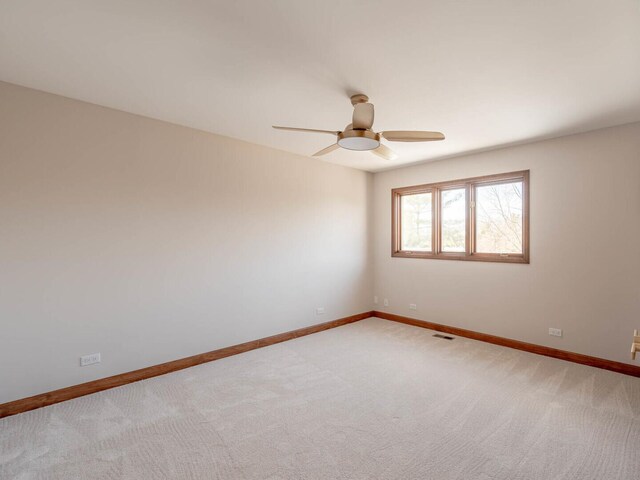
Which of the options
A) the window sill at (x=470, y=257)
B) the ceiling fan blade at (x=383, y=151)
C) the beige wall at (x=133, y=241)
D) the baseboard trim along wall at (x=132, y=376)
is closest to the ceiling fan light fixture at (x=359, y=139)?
the ceiling fan blade at (x=383, y=151)

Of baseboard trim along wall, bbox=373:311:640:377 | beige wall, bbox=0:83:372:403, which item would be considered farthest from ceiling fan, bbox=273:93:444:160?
baseboard trim along wall, bbox=373:311:640:377

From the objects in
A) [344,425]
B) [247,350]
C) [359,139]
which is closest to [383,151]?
[359,139]

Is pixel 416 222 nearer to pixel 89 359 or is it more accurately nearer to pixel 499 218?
pixel 499 218

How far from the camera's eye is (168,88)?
102 inches

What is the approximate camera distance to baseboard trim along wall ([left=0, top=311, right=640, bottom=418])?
2584mm

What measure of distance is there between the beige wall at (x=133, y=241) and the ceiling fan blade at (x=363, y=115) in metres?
1.89

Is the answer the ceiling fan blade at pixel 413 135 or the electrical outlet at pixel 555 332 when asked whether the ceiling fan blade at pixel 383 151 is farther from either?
the electrical outlet at pixel 555 332

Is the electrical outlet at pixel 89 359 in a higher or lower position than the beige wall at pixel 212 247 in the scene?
lower

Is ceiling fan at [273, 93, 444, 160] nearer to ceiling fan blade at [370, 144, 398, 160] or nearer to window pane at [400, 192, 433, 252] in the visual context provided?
ceiling fan blade at [370, 144, 398, 160]

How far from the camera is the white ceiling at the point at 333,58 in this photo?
1713 millimetres

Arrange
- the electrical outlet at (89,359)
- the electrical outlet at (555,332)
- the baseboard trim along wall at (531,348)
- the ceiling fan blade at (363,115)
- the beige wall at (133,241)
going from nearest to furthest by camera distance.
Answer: the ceiling fan blade at (363,115), the beige wall at (133,241), the electrical outlet at (89,359), the baseboard trim along wall at (531,348), the electrical outlet at (555,332)

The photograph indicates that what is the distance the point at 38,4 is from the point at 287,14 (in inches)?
51.6

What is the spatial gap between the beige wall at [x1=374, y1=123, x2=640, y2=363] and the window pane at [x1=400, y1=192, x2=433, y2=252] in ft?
1.78

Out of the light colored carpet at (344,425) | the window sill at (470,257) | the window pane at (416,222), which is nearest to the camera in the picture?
the light colored carpet at (344,425)
